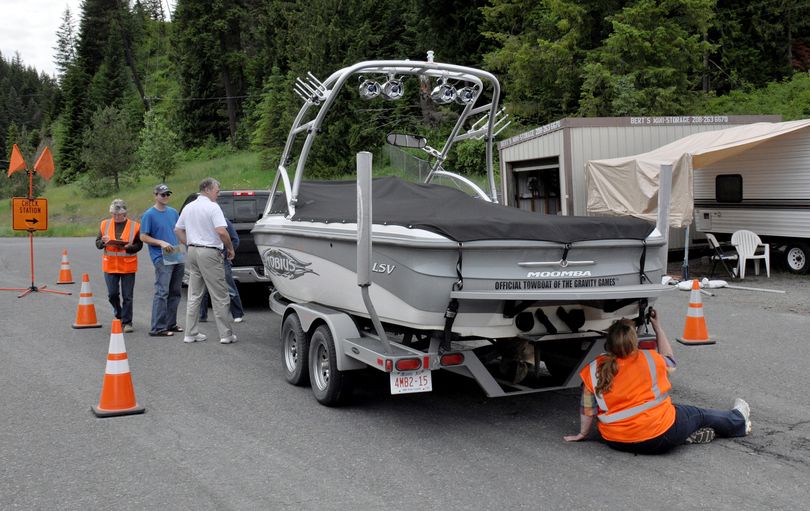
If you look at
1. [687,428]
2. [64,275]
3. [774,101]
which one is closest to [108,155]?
[64,275]

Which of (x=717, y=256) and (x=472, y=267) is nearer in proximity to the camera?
(x=472, y=267)

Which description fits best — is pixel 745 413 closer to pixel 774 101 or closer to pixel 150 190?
pixel 774 101

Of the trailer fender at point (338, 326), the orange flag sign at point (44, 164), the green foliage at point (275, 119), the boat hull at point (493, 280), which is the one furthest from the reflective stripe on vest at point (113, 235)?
the green foliage at point (275, 119)

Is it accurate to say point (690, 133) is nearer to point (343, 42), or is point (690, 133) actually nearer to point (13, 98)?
point (343, 42)

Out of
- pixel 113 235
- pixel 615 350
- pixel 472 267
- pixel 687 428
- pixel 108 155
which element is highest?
pixel 108 155

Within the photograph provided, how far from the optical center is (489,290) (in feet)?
17.8

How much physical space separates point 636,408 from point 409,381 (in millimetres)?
1555

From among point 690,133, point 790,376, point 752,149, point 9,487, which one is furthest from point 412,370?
point 690,133

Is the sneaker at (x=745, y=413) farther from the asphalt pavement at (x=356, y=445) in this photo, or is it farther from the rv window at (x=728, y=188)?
the rv window at (x=728, y=188)

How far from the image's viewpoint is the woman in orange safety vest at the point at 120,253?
996 centimetres

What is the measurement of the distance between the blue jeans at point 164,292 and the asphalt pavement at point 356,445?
1.00m

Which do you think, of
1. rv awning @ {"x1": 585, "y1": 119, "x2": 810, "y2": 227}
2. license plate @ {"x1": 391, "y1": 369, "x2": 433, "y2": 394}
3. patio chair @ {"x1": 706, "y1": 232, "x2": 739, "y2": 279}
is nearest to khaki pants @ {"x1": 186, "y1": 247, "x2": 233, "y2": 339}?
license plate @ {"x1": 391, "y1": 369, "x2": 433, "y2": 394}

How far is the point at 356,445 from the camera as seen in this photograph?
542cm

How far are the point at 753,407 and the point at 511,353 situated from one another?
6.66ft
